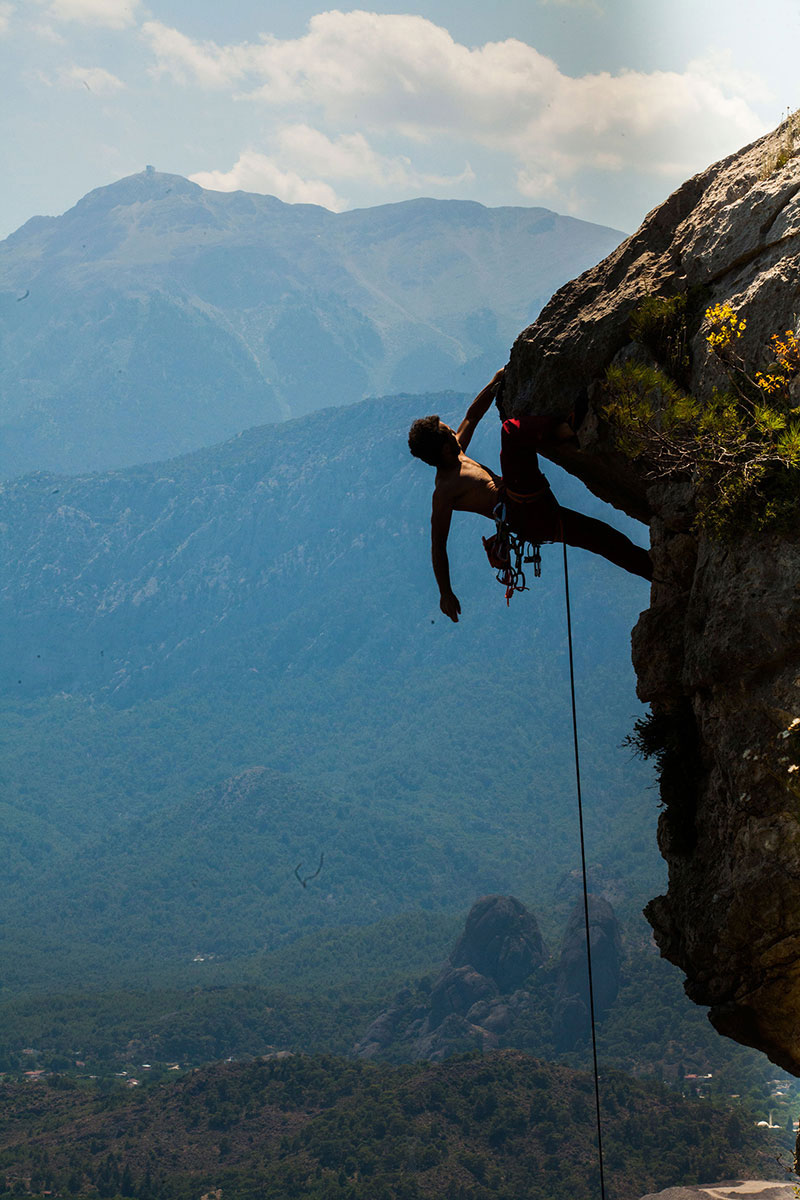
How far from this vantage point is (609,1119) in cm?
8206

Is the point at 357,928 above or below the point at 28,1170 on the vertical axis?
above

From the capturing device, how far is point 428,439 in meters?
9.27

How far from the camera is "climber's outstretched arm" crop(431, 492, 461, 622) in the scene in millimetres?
9578

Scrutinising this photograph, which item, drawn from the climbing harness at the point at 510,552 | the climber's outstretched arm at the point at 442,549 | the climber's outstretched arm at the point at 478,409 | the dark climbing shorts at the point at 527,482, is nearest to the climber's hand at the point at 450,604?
the climber's outstretched arm at the point at 442,549

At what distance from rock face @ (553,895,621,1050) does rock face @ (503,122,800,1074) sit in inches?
4607

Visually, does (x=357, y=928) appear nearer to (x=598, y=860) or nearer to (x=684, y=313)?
(x=598, y=860)

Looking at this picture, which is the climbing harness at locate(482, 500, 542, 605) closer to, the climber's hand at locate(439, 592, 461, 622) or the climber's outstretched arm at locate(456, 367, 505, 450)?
the climber's hand at locate(439, 592, 461, 622)

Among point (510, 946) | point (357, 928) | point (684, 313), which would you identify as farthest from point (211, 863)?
point (684, 313)

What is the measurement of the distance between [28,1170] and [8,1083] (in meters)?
26.1

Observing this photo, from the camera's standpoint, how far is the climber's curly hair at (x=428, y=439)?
30.4ft

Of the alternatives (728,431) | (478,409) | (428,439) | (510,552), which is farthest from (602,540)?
(728,431)

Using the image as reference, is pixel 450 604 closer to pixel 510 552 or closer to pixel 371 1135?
pixel 510 552

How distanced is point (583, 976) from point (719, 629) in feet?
416

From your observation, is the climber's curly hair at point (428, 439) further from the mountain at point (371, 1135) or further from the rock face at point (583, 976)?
the rock face at point (583, 976)
